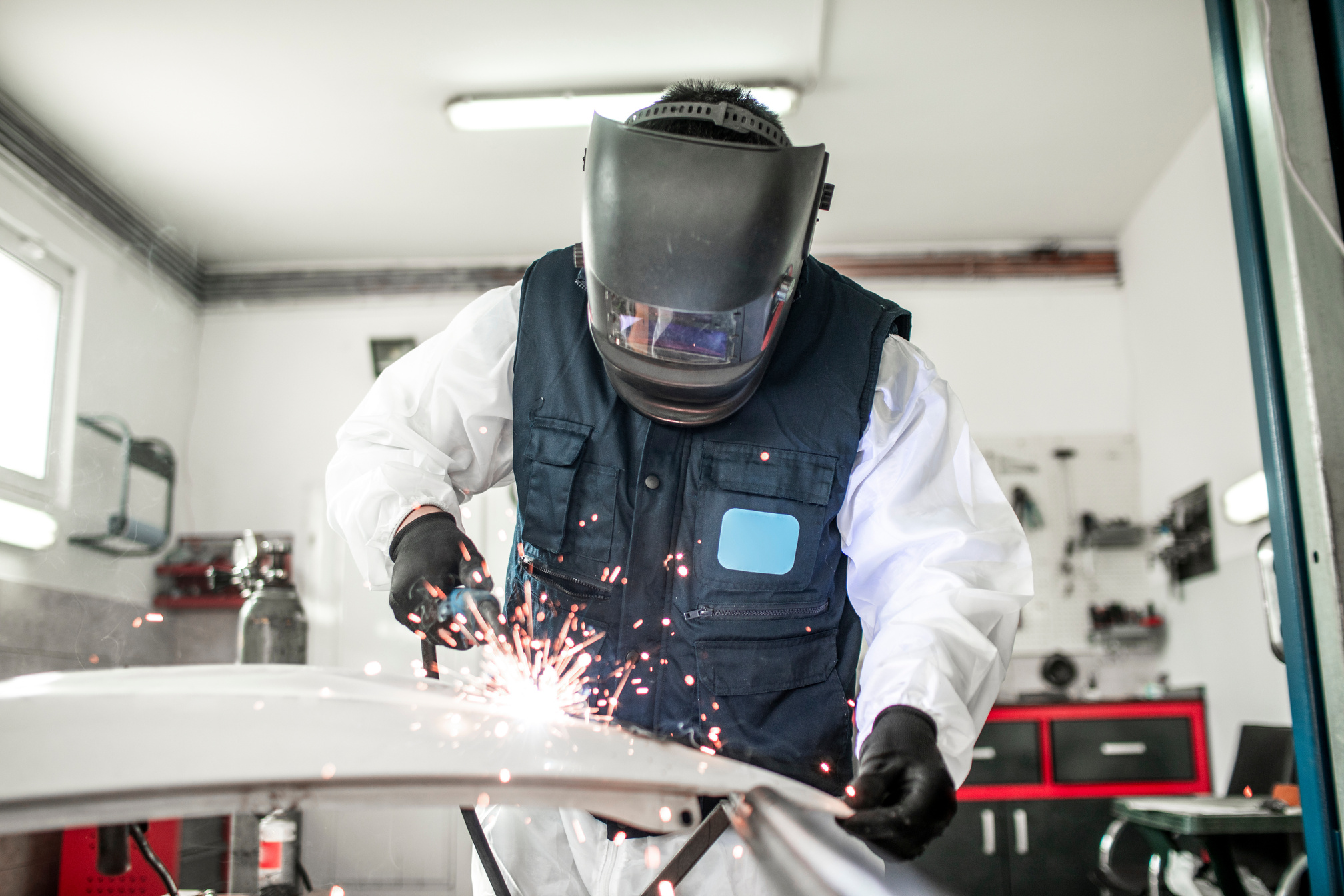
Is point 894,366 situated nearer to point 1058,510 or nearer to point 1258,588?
point 1258,588

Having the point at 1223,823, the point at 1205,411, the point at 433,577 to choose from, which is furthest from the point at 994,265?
the point at 433,577

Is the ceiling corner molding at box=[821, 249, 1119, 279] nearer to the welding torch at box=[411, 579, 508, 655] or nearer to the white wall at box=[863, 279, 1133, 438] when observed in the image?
the white wall at box=[863, 279, 1133, 438]

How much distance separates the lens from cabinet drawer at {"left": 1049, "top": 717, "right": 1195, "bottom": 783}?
141 inches

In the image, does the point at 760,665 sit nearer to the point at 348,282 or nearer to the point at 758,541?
the point at 758,541

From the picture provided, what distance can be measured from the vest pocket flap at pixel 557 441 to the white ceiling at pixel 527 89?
2239 millimetres

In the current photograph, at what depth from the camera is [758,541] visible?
1.25m

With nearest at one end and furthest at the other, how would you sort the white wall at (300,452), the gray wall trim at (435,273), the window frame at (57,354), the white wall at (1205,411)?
the window frame at (57,354) → the white wall at (1205,411) → the white wall at (300,452) → the gray wall trim at (435,273)

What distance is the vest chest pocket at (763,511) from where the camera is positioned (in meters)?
1.25

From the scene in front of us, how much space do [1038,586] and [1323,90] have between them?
3.35 meters

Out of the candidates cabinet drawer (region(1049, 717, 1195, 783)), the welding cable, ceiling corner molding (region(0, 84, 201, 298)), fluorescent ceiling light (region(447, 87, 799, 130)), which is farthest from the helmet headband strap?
cabinet drawer (region(1049, 717, 1195, 783))

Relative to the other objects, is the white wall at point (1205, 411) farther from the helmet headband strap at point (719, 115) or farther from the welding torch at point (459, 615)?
the welding torch at point (459, 615)

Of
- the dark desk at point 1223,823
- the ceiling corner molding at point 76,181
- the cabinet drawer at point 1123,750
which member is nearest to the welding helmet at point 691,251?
the dark desk at point 1223,823

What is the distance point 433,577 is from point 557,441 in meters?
0.25

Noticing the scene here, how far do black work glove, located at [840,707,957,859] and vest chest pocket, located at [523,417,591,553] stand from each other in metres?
0.49
